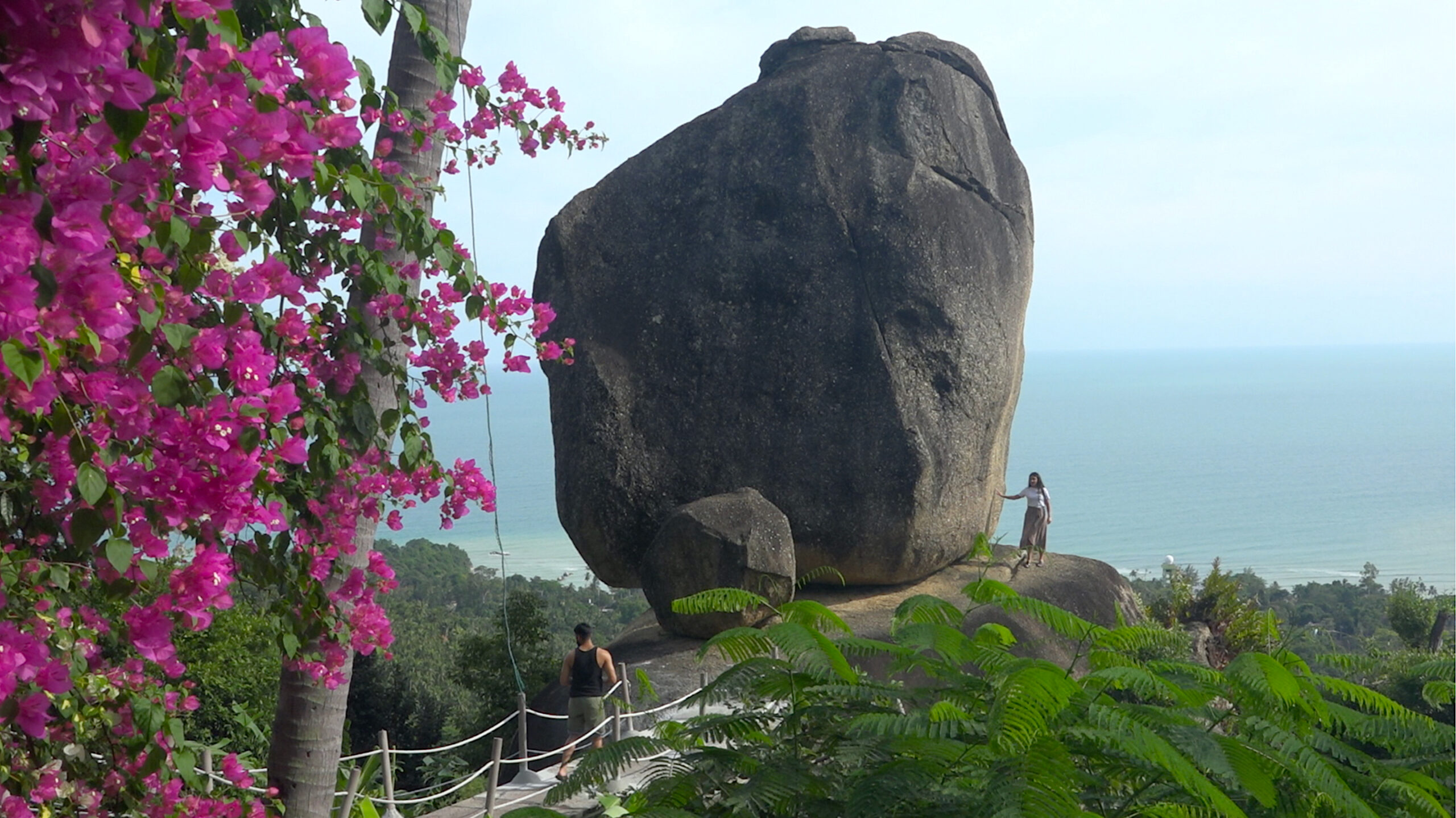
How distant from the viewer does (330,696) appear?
13.5ft

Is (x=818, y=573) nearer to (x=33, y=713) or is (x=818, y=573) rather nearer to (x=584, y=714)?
(x=584, y=714)

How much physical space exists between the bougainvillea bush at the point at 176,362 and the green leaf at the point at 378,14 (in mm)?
14

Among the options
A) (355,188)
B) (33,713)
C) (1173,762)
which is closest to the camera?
(33,713)

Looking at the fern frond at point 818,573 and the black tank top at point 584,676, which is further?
the black tank top at point 584,676

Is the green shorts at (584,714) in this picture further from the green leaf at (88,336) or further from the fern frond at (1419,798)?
the green leaf at (88,336)

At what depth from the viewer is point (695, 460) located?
44.8ft

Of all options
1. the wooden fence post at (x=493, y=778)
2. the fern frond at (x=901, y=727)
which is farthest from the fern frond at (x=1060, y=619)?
the wooden fence post at (x=493, y=778)

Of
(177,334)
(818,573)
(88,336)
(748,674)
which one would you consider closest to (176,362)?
(177,334)

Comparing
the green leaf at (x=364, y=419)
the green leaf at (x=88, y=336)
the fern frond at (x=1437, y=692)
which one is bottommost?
the fern frond at (x=1437, y=692)

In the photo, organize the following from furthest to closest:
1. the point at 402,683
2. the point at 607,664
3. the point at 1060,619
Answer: the point at 402,683
the point at 607,664
the point at 1060,619

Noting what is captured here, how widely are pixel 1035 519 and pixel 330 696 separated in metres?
11.6

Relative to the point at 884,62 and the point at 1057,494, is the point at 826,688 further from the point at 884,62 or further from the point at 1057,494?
the point at 1057,494

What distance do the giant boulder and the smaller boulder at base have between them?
1.19 meters

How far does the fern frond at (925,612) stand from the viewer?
3332mm
